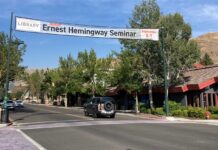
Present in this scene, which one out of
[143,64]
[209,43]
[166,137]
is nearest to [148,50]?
[143,64]

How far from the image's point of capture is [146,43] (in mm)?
43344

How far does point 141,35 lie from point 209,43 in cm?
15386

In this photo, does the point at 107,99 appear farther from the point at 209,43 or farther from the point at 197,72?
the point at 209,43

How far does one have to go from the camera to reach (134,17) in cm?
4416

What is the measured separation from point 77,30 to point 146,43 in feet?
43.5

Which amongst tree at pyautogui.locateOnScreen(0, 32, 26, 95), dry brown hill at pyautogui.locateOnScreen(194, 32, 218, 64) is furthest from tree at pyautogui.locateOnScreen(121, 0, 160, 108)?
dry brown hill at pyautogui.locateOnScreen(194, 32, 218, 64)

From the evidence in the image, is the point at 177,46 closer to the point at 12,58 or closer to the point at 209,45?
the point at 12,58

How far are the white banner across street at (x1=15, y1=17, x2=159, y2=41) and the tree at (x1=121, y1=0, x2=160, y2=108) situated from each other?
8.74 m

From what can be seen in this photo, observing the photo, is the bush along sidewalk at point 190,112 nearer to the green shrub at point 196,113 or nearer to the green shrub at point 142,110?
the green shrub at point 196,113

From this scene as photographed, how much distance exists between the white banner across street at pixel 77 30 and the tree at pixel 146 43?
8.74 meters

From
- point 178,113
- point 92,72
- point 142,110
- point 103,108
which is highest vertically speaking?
point 92,72

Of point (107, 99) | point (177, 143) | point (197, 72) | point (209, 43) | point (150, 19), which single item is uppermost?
point (209, 43)

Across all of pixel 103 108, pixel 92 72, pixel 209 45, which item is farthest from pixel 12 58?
pixel 209 45

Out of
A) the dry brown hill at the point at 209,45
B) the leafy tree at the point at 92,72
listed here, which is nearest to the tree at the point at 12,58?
the leafy tree at the point at 92,72
